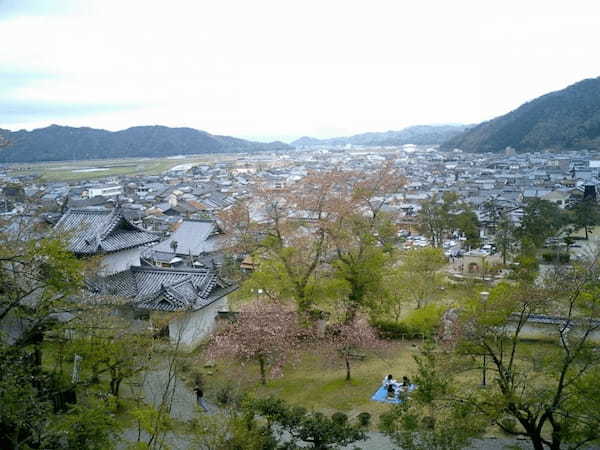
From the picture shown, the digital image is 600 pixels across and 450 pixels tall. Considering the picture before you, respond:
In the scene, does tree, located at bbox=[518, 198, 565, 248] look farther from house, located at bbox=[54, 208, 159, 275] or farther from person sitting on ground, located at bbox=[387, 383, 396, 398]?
house, located at bbox=[54, 208, 159, 275]

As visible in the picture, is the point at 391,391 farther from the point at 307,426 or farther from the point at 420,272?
the point at 420,272

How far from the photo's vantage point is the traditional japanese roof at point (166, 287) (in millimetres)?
16500

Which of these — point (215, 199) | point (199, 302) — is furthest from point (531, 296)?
point (215, 199)

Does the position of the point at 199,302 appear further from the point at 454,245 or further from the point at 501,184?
the point at 501,184

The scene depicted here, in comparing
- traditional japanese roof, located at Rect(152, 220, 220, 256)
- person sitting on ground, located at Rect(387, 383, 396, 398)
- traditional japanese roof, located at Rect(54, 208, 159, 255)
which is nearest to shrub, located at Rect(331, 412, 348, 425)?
person sitting on ground, located at Rect(387, 383, 396, 398)

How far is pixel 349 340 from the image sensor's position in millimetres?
14617

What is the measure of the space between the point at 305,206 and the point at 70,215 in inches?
401

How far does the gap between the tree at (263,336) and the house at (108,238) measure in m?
5.47

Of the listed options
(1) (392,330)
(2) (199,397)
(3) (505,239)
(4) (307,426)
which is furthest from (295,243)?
(3) (505,239)

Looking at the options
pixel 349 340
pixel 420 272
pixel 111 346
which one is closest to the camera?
pixel 111 346

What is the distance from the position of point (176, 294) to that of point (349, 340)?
6.36 metres

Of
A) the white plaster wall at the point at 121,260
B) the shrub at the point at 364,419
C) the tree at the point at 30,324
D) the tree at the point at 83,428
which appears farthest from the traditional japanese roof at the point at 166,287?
the tree at the point at 83,428

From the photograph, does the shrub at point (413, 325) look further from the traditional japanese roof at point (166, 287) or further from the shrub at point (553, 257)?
the shrub at point (553, 257)

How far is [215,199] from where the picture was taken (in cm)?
6128
